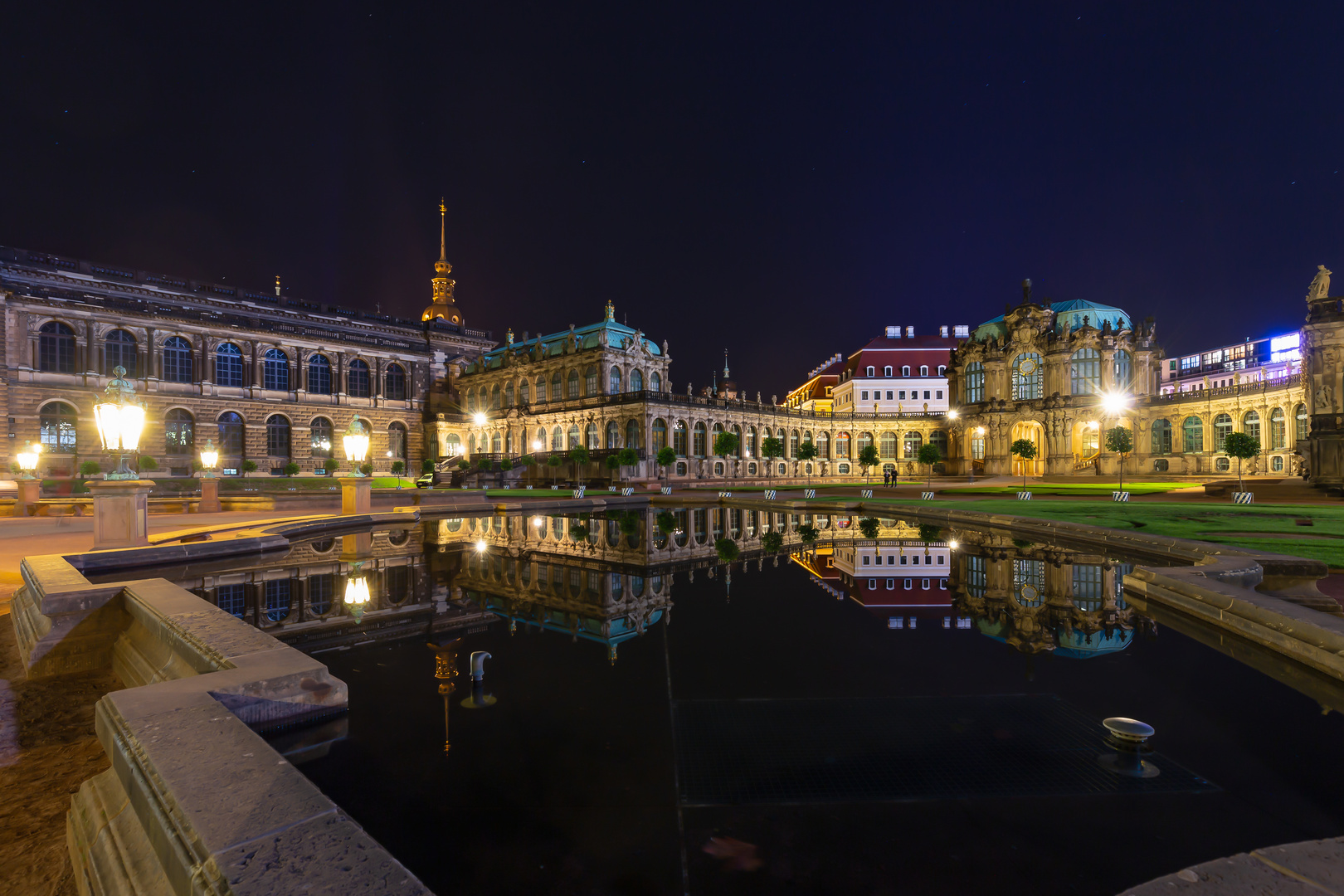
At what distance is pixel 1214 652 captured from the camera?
6.28 m

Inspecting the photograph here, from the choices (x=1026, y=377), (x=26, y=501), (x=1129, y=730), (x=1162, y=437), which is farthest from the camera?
(x=1026, y=377)

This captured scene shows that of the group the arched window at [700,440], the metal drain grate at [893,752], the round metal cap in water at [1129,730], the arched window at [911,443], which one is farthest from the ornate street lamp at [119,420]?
Answer: the arched window at [911,443]

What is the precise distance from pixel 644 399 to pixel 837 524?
116ft

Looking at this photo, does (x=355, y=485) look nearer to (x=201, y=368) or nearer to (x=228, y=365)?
(x=201, y=368)

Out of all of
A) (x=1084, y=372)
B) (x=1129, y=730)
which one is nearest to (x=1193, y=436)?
(x=1084, y=372)

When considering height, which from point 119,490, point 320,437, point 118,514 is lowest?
point 118,514

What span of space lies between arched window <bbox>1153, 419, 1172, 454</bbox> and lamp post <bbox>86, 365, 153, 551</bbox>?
68.1m

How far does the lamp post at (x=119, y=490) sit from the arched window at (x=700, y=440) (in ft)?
155

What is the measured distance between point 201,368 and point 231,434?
5962 mm

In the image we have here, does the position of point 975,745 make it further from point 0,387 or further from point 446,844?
point 0,387

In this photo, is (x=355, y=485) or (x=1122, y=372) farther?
(x=1122, y=372)

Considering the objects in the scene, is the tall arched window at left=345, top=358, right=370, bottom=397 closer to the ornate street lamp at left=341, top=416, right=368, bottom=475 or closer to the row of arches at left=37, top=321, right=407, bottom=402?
the row of arches at left=37, top=321, right=407, bottom=402

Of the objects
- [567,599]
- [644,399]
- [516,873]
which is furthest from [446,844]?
[644,399]

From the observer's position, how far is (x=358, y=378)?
197ft
